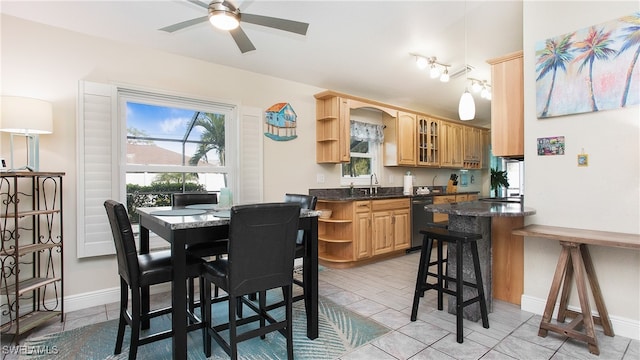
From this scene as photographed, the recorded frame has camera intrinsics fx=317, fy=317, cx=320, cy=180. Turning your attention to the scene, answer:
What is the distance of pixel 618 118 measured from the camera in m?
2.27

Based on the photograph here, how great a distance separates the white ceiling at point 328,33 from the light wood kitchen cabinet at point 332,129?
0.29 metres

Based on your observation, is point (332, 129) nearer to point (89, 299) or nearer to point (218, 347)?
point (218, 347)

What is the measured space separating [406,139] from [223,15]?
154 inches

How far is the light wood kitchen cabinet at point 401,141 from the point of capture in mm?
5094

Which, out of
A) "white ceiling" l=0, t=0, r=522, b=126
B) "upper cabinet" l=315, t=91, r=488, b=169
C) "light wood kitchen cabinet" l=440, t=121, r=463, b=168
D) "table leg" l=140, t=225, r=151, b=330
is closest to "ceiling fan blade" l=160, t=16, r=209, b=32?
"white ceiling" l=0, t=0, r=522, b=126

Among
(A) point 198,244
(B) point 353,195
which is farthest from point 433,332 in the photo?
(B) point 353,195

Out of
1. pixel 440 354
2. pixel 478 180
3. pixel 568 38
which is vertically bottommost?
pixel 440 354

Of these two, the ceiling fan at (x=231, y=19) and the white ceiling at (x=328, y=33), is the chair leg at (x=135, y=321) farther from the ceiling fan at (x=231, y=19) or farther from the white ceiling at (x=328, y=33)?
the white ceiling at (x=328, y=33)

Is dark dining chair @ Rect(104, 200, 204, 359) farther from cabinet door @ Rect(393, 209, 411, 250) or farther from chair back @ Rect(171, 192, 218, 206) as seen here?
cabinet door @ Rect(393, 209, 411, 250)

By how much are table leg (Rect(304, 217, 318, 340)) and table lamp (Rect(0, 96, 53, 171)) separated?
2.14 meters

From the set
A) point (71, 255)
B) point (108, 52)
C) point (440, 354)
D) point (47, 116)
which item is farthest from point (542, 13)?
point (71, 255)

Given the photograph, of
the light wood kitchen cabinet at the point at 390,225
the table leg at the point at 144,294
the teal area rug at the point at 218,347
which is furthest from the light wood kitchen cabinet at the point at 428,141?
the table leg at the point at 144,294

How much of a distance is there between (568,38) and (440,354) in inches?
100

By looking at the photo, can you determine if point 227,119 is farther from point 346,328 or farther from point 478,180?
→ point 478,180
